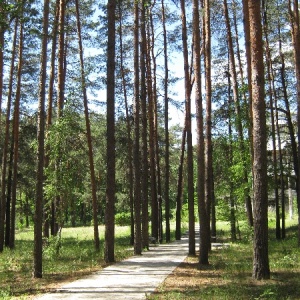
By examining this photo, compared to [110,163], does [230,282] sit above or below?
below

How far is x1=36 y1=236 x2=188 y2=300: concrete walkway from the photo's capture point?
24.6 ft

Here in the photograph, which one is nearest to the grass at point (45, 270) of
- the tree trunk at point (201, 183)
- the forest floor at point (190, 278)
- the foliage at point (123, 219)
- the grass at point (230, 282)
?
the forest floor at point (190, 278)

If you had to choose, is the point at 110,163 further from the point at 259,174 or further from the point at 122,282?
the point at 259,174

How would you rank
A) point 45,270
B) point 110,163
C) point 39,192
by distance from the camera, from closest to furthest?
point 39,192
point 45,270
point 110,163

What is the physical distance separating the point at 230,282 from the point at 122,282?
2.43 m

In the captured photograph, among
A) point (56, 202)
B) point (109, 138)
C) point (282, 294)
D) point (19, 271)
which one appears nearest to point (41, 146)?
point (109, 138)

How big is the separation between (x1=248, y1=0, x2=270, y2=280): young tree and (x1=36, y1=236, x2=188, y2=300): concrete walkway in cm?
233

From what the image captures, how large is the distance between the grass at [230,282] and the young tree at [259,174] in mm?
439

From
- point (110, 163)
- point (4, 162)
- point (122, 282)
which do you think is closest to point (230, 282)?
point (122, 282)

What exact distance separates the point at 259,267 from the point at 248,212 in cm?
1007

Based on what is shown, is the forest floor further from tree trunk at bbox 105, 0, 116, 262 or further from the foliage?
Result: the foliage

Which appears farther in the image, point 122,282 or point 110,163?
point 110,163

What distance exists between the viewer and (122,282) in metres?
8.83

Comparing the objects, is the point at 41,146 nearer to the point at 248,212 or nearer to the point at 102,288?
the point at 102,288
